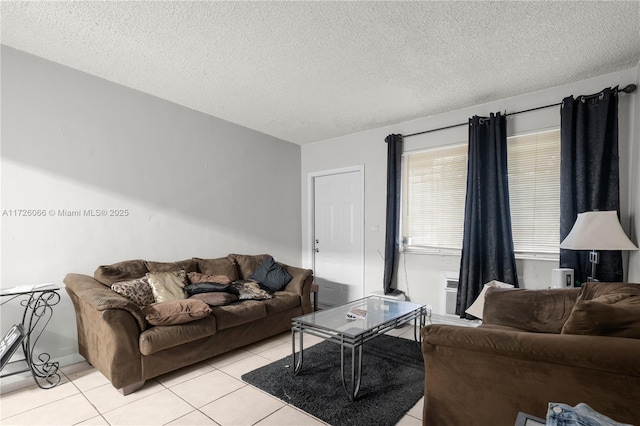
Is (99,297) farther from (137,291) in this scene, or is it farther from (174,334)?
(174,334)

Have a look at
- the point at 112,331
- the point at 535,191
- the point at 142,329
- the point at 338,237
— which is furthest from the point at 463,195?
the point at 112,331

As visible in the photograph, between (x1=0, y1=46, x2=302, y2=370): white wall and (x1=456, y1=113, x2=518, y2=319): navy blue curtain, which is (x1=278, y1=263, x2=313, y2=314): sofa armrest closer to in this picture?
(x1=0, y1=46, x2=302, y2=370): white wall

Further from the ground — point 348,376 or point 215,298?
point 215,298

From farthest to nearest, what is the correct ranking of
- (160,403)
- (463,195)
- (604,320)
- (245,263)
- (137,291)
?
(245,263)
(463,195)
(137,291)
(160,403)
(604,320)

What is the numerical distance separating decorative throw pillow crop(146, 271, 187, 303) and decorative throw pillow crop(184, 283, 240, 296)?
6 cm

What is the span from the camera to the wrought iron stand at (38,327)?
7.63ft

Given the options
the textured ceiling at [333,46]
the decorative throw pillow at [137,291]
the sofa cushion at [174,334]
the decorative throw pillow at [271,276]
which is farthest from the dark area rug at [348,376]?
the textured ceiling at [333,46]

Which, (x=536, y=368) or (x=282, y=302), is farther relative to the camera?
(x=282, y=302)

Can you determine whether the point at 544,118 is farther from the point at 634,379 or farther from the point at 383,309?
the point at 634,379

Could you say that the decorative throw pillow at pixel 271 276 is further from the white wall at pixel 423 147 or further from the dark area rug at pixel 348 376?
the white wall at pixel 423 147

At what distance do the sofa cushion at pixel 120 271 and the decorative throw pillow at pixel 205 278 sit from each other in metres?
0.43

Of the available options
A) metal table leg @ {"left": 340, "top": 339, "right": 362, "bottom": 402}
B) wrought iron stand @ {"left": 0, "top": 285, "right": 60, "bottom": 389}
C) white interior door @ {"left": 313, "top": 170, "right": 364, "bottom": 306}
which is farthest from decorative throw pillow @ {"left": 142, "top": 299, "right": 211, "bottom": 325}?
white interior door @ {"left": 313, "top": 170, "right": 364, "bottom": 306}

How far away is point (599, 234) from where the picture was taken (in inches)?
92.5

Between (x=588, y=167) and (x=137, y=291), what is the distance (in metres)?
4.10
